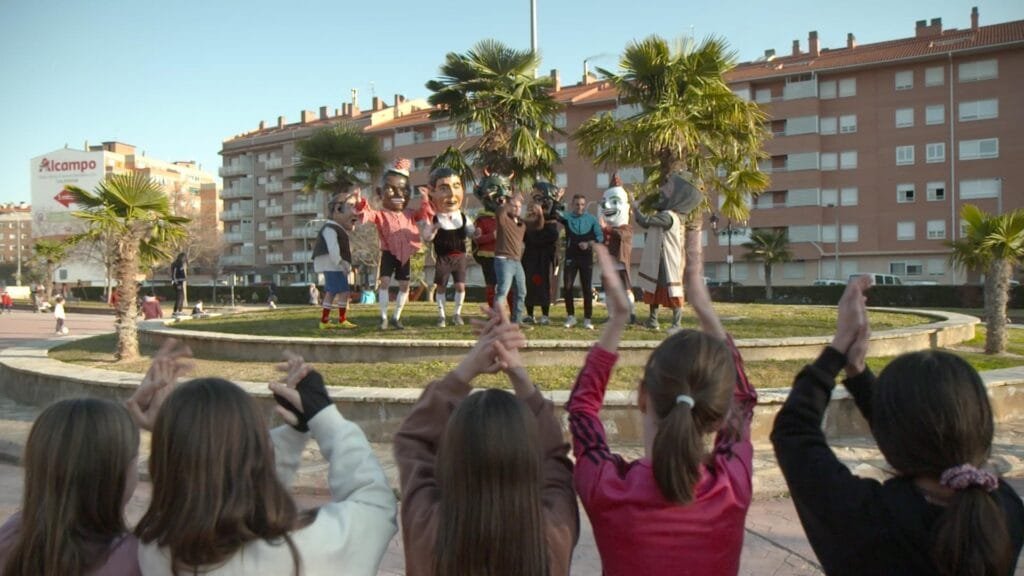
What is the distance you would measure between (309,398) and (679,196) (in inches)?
340

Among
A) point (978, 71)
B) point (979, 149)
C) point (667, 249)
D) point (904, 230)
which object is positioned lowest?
point (667, 249)

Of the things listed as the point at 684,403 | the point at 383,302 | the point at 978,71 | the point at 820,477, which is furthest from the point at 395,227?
the point at 978,71

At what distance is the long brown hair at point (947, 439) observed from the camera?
1721 millimetres

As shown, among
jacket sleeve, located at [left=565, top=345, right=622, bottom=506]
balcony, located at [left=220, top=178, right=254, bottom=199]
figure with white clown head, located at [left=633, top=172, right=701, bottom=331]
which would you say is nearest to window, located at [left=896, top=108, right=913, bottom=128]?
figure with white clown head, located at [left=633, top=172, right=701, bottom=331]

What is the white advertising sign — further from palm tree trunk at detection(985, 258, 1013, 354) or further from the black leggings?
palm tree trunk at detection(985, 258, 1013, 354)

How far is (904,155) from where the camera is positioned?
171ft

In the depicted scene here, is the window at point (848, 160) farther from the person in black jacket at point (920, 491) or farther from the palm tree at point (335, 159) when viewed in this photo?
the person in black jacket at point (920, 491)

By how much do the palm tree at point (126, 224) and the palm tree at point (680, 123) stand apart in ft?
29.7

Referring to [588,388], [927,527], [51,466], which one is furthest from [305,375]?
[927,527]

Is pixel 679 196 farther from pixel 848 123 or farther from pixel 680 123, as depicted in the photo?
pixel 848 123

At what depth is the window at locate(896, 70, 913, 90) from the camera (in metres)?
51.2

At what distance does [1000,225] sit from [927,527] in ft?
36.5

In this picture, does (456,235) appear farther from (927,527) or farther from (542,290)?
(927,527)

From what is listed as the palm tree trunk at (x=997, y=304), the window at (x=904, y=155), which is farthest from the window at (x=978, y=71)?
the palm tree trunk at (x=997, y=304)
